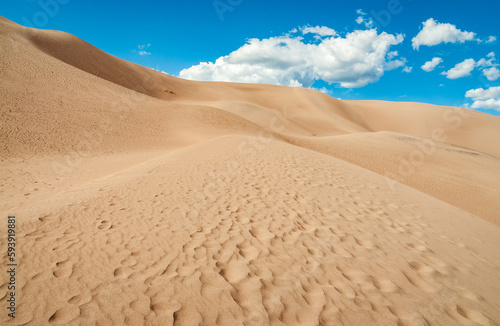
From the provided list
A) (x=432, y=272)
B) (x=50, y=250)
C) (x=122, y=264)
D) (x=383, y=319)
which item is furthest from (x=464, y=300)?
(x=50, y=250)

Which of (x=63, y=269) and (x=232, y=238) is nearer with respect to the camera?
(x=63, y=269)

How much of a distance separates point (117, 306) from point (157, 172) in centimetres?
527

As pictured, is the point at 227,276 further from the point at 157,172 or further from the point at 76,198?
the point at 157,172

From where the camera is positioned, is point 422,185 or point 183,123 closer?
point 422,185

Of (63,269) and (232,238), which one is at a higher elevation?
(232,238)

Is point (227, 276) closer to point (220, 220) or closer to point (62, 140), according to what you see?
point (220, 220)

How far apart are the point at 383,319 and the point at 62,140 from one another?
49.7 ft

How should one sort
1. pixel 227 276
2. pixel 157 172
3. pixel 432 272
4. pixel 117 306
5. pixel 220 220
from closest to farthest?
1. pixel 117 306
2. pixel 227 276
3. pixel 432 272
4. pixel 220 220
5. pixel 157 172

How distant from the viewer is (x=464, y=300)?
3.30 m

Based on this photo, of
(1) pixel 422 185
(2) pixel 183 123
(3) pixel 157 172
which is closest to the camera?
(3) pixel 157 172

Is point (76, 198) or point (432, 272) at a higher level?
point (432, 272)

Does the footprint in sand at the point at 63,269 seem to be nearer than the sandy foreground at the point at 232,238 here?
No

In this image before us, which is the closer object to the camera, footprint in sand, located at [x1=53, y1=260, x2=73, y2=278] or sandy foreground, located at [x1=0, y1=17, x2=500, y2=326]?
sandy foreground, located at [x1=0, y1=17, x2=500, y2=326]

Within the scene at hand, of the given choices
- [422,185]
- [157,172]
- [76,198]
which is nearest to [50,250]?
[76,198]
